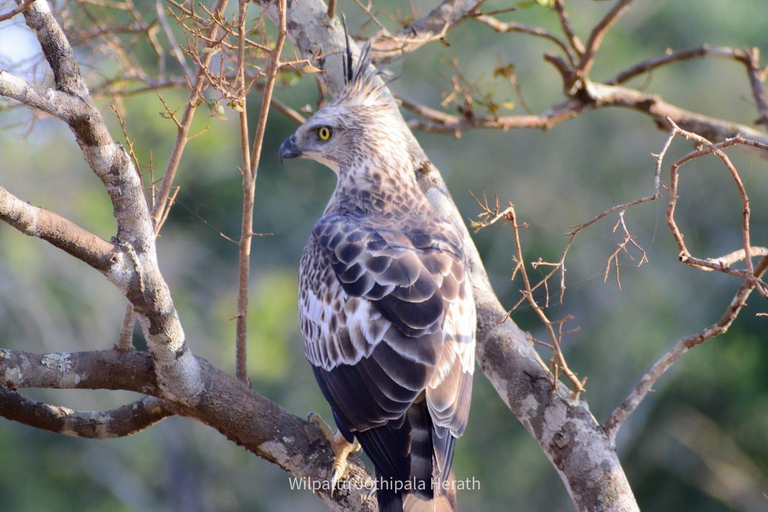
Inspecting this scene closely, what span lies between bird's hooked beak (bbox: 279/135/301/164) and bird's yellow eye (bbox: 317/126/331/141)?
5.5 inches

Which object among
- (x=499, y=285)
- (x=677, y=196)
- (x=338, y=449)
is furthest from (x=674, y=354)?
(x=499, y=285)

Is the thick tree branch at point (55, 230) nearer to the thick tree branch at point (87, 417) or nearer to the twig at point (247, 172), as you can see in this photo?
the twig at point (247, 172)

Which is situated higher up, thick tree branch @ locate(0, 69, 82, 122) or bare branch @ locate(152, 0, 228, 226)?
bare branch @ locate(152, 0, 228, 226)

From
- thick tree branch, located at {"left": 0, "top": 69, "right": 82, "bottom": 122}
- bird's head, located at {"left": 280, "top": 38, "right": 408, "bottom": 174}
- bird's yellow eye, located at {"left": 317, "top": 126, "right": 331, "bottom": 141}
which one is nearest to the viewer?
thick tree branch, located at {"left": 0, "top": 69, "right": 82, "bottom": 122}

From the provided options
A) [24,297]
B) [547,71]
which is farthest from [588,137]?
[24,297]

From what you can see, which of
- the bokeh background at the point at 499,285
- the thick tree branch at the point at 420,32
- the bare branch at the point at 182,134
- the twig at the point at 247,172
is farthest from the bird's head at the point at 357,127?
the bokeh background at the point at 499,285

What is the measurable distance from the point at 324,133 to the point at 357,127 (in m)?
0.20

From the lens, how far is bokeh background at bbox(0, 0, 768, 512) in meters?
10.8

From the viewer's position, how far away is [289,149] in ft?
14.2

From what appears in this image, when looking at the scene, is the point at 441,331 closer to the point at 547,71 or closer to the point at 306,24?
the point at 306,24

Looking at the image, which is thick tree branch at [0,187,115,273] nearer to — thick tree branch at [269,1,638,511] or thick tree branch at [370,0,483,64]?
thick tree branch at [269,1,638,511]

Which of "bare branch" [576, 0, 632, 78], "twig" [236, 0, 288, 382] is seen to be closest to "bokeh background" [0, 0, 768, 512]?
"bare branch" [576, 0, 632, 78]

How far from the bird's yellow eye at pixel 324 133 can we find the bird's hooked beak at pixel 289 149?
0.14 m

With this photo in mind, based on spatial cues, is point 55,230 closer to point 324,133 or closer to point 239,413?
point 239,413
